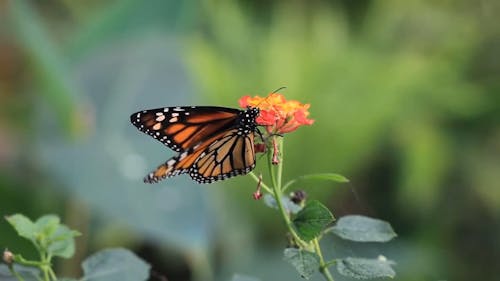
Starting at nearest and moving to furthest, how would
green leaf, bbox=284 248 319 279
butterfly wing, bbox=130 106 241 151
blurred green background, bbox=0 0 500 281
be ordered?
green leaf, bbox=284 248 319 279
butterfly wing, bbox=130 106 241 151
blurred green background, bbox=0 0 500 281

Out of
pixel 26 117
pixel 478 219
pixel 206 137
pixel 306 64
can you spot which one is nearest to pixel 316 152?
Result: pixel 306 64

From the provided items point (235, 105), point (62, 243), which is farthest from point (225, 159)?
point (235, 105)

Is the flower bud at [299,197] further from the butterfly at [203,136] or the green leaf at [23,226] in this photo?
the green leaf at [23,226]

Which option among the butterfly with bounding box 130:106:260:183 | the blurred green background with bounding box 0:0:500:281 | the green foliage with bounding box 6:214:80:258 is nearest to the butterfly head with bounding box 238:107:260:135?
the butterfly with bounding box 130:106:260:183

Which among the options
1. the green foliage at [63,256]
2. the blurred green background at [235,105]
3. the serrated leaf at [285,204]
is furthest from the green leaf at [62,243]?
the blurred green background at [235,105]

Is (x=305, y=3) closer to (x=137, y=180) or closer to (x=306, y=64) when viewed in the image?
(x=306, y=64)

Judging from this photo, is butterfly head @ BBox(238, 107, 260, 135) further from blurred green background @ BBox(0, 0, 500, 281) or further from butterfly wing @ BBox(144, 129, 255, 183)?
blurred green background @ BBox(0, 0, 500, 281)
